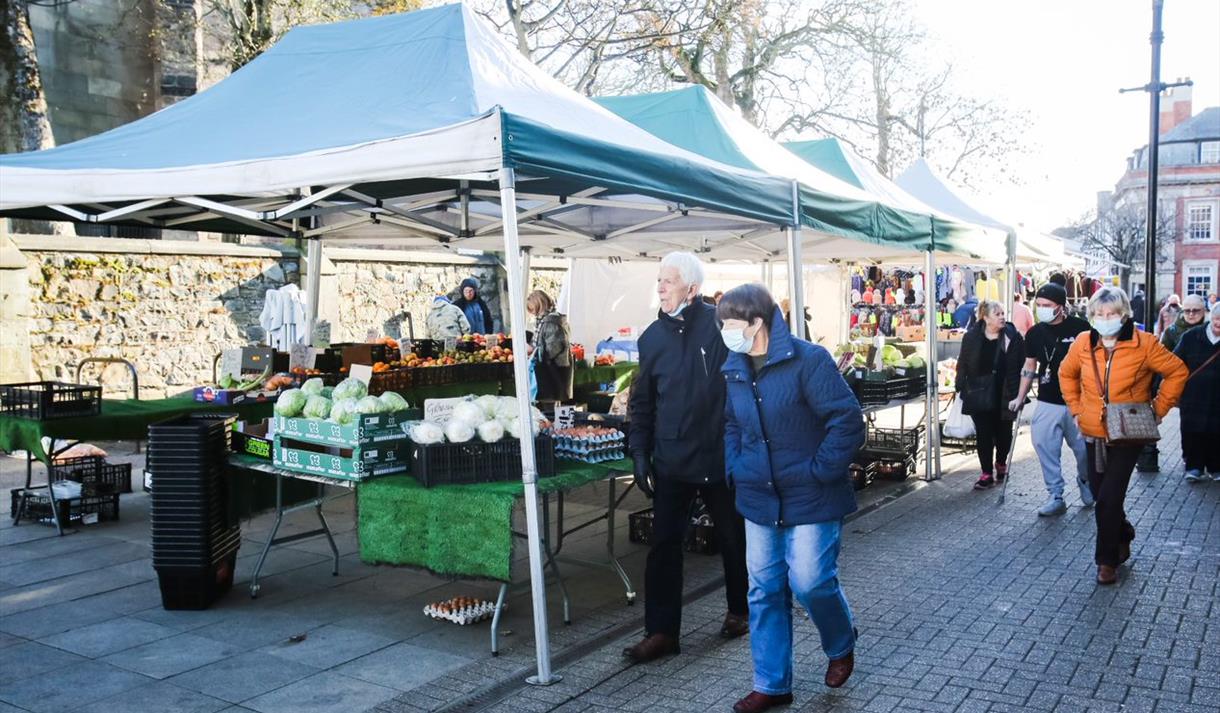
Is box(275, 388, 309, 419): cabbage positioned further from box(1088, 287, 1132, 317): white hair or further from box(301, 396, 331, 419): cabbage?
box(1088, 287, 1132, 317): white hair

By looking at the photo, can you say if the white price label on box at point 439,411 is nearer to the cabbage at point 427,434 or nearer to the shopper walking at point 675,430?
the cabbage at point 427,434

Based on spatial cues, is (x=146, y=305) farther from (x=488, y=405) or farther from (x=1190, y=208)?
(x=1190, y=208)

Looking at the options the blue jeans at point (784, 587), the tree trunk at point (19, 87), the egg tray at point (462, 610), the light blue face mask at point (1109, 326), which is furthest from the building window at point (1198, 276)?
the blue jeans at point (784, 587)

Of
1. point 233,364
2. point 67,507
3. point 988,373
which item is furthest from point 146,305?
point 988,373

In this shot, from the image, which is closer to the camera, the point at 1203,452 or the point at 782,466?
the point at 782,466

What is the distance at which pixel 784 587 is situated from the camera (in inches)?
165

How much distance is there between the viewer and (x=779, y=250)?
1107cm

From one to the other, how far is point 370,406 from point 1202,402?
8267 millimetres

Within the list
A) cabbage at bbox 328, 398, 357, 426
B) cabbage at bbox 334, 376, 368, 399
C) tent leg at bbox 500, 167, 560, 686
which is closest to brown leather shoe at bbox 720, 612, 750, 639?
tent leg at bbox 500, 167, 560, 686

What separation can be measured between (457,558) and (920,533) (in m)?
4.06

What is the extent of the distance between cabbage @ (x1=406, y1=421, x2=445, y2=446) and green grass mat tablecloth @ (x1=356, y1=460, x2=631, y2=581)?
0.23 meters

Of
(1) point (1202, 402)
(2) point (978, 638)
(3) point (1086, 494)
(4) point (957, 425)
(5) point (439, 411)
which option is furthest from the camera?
(4) point (957, 425)

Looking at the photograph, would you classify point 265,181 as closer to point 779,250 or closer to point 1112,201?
point 779,250

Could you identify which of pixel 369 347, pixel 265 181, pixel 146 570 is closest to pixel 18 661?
pixel 146 570
